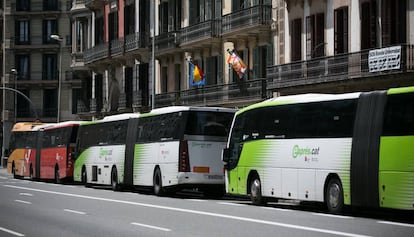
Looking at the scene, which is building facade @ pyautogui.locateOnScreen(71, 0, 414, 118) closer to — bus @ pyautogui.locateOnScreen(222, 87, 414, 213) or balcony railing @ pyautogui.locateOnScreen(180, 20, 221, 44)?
balcony railing @ pyautogui.locateOnScreen(180, 20, 221, 44)

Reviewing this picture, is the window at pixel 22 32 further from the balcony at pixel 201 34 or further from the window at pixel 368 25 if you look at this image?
the window at pixel 368 25

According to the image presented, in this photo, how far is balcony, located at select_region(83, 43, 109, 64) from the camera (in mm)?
65625

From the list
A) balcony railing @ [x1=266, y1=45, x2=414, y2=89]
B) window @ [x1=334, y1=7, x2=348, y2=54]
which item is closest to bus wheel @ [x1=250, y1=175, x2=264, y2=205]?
balcony railing @ [x1=266, y1=45, x2=414, y2=89]

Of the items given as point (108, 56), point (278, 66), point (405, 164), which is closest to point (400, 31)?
point (278, 66)

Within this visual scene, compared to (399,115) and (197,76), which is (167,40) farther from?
(399,115)

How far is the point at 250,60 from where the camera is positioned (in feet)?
152

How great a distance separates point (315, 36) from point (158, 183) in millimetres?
10319

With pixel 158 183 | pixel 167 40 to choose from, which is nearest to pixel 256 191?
pixel 158 183

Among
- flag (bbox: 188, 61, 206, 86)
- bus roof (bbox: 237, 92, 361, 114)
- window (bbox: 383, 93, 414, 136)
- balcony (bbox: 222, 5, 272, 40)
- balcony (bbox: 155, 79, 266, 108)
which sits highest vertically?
balcony (bbox: 222, 5, 272, 40)

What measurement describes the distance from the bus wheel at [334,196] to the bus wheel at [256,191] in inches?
156

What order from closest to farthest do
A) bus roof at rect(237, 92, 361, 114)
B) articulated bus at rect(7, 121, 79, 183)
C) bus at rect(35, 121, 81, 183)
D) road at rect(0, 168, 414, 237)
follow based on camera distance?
road at rect(0, 168, 414, 237)
bus roof at rect(237, 92, 361, 114)
bus at rect(35, 121, 81, 183)
articulated bus at rect(7, 121, 79, 183)

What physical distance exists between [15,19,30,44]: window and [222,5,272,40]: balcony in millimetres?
55670

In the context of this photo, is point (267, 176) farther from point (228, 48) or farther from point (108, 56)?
point (108, 56)

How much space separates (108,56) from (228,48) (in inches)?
705
